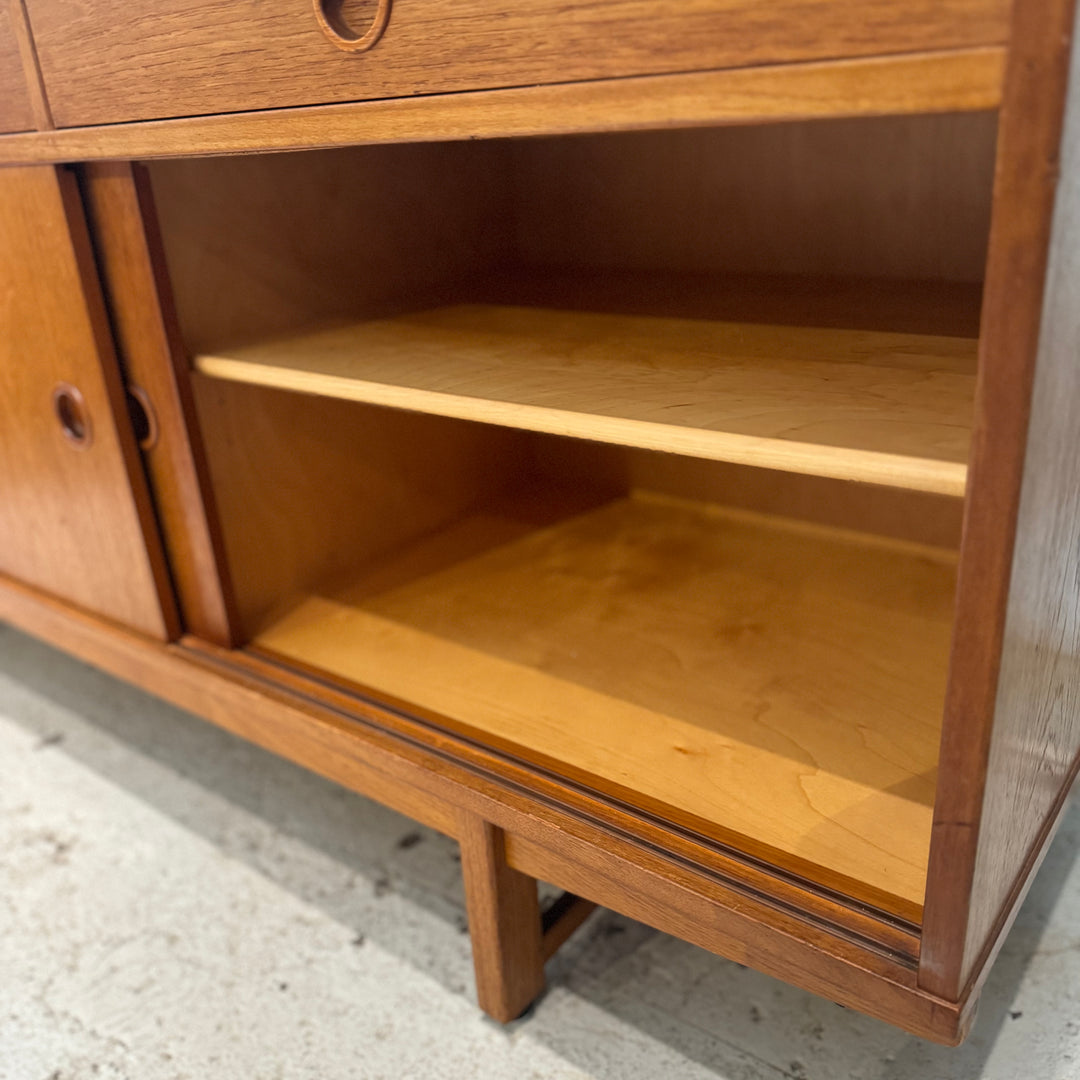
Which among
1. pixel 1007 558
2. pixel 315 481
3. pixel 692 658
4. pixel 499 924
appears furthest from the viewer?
pixel 315 481

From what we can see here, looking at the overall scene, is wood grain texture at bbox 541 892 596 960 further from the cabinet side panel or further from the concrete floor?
the cabinet side panel

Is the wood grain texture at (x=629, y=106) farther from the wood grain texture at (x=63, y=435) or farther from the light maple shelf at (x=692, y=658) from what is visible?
the light maple shelf at (x=692, y=658)

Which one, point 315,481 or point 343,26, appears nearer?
point 343,26

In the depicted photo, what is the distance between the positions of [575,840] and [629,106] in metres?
0.39

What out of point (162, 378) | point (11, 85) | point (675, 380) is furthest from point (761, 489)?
point (11, 85)

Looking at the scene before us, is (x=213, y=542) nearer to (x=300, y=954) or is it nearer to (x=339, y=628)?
(x=339, y=628)

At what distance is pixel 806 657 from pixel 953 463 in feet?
1.12

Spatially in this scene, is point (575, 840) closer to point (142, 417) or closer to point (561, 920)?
point (561, 920)

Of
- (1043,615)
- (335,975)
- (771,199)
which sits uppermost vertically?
(771,199)

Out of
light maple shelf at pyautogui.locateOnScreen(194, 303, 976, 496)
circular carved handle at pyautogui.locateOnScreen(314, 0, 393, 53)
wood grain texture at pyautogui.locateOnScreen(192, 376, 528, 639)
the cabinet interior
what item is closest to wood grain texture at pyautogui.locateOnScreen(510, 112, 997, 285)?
the cabinet interior

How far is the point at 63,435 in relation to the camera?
797 mm

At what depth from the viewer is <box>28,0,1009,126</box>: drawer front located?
36 cm

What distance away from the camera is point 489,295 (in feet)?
2.85

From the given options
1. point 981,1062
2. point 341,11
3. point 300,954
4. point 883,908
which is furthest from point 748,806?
point 341,11
